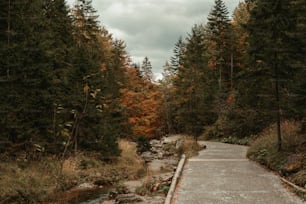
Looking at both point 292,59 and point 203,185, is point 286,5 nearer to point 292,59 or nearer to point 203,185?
point 292,59

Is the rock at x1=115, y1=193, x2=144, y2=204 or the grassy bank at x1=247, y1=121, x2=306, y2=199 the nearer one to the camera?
the rock at x1=115, y1=193, x2=144, y2=204

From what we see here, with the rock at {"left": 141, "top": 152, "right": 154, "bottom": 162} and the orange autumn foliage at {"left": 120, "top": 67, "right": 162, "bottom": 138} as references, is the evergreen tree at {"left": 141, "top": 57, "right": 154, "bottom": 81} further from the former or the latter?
the rock at {"left": 141, "top": 152, "right": 154, "bottom": 162}

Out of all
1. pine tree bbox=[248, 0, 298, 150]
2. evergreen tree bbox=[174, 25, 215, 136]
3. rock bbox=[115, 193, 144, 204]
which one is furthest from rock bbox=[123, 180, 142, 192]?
evergreen tree bbox=[174, 25, 215, 136]

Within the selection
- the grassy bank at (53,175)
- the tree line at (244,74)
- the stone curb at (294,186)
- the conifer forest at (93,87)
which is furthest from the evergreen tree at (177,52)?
the stone curb at (294,186)

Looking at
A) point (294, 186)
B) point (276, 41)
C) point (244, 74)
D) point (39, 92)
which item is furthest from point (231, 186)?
point (39, 92)

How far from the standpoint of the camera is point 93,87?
16562 mm

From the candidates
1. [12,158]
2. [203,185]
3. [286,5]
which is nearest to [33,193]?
[12,158]

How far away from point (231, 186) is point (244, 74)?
32.5ft

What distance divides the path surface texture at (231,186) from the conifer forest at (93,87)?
126 centimetres

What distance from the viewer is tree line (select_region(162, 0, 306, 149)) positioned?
43.8 feet

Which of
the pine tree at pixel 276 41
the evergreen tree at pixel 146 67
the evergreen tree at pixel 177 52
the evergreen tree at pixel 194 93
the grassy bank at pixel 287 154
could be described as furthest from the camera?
the evergreen tree at pixel 146 67

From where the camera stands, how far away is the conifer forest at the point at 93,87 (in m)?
13.4

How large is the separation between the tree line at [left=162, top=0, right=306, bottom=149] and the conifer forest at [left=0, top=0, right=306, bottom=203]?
0.20 feet

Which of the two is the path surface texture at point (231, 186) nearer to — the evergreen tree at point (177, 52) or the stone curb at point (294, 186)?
the stone curb at point (294, 186)
